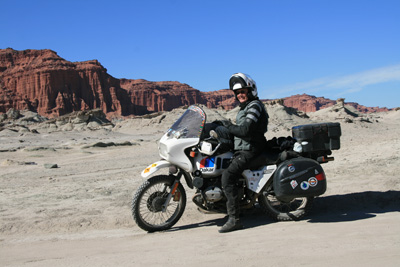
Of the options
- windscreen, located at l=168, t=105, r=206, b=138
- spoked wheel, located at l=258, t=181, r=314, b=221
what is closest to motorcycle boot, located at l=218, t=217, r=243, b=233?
spoked wheel, located at l=258, t=181, r=314, b=221

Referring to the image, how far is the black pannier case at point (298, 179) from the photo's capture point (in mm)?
5047

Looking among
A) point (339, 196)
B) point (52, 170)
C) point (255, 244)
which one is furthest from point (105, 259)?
point (52, 170)

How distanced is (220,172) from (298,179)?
1.12 m

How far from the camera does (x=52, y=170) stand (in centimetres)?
1320

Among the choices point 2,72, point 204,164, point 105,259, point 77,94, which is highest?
point 2,72

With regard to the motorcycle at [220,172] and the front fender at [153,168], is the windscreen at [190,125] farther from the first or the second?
the front fender at [153,168]

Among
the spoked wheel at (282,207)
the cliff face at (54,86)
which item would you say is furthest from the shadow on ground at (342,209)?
the cliff face at (54,86)

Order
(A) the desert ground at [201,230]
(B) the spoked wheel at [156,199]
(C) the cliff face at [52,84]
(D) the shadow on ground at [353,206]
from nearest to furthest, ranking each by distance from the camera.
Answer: (A) the desert ground at [201,230] → (B) the spoked wheel at [156,199] → (D) the shadow on ground at [353,206] → (C) the cliff face at [52,84]

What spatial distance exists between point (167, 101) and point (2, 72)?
81.4m

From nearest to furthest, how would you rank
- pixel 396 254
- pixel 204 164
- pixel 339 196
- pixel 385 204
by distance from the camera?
1. pixel 396 254
2. pixel 204 164
3. pixel 385 204
4. pixel 339 196

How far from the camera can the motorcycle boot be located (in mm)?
4816

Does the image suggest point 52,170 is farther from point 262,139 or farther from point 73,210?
point 262,139

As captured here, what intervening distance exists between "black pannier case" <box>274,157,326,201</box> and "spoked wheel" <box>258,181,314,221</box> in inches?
10.4

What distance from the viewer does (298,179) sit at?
507 cm
